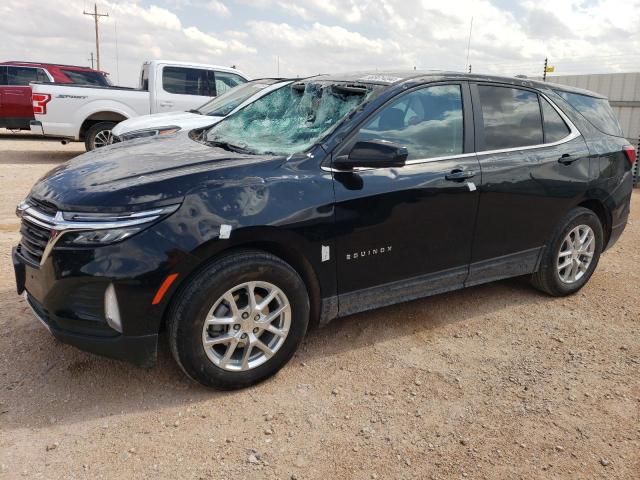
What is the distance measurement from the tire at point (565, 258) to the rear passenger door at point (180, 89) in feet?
26.2

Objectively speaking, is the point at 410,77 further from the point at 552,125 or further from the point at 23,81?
the point at 23,81

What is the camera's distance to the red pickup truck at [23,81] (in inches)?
539

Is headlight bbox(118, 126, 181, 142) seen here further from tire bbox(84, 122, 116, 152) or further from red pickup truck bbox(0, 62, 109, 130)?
red pickup truck bbox(0, 62, 109, 130)

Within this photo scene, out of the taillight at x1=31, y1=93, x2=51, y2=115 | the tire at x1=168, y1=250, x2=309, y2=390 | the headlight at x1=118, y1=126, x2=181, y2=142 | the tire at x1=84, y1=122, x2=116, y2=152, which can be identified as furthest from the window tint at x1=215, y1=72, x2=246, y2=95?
the tire at x1=168, y1=250, x2=309, y2=390

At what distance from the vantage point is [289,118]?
376cm

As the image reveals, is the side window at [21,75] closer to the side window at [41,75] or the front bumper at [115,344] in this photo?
the side window at [41,75]

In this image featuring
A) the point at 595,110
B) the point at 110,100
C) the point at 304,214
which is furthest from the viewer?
the point at 110,100

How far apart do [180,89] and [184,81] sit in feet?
0.58

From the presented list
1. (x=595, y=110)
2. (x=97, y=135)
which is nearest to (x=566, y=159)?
(x=595, y=110)

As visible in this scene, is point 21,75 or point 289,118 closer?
point 289,118

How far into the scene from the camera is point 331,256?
314 centimetres

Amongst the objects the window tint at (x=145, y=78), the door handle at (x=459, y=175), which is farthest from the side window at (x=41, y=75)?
the door handle at (x=459, y=175)

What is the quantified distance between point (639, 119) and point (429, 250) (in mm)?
10634

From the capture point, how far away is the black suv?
2.67 metres
